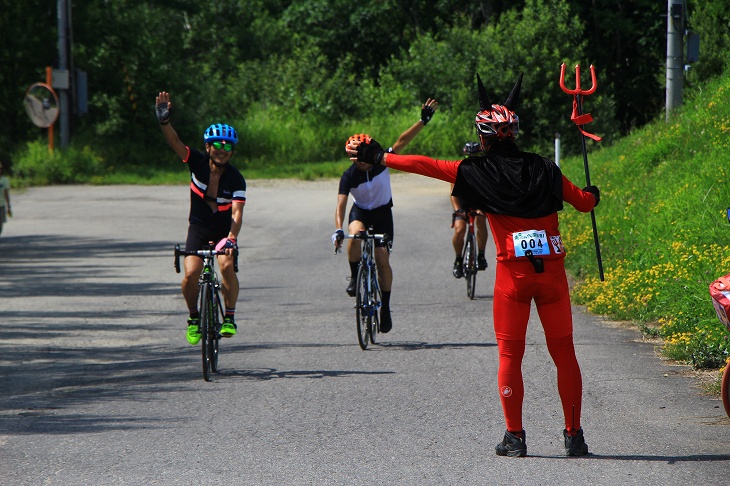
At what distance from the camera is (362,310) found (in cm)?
1086

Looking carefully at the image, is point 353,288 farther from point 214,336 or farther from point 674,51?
point 674,51

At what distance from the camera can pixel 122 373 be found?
9.68m

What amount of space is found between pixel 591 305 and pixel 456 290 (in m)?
2.67

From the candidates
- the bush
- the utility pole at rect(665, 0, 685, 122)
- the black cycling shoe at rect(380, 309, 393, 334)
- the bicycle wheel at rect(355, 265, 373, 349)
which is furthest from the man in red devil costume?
the bush

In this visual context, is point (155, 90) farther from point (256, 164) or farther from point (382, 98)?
point (382, 98)

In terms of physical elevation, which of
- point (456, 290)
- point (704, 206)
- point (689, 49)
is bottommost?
point (456, 290)

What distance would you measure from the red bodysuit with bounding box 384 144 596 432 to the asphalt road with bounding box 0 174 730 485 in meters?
0.44

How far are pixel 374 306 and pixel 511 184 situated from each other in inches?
181

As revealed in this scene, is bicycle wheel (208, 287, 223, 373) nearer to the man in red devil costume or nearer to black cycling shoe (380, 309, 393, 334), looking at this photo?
black cycling shoe (380, 309, 393, 334)

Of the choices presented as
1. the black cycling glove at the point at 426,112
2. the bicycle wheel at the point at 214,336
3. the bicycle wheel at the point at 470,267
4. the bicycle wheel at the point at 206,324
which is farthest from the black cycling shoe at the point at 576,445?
the bicycle wheel at the point at 470,267

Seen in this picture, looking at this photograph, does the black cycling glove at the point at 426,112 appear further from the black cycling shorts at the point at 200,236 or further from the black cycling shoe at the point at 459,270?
the black cycling shoe at the point at 459,270

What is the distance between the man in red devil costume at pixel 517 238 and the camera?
6547 mm

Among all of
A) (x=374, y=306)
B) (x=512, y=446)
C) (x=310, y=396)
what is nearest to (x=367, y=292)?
(x=374, y=306)

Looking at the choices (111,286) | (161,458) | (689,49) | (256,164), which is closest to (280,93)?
(256,164)
